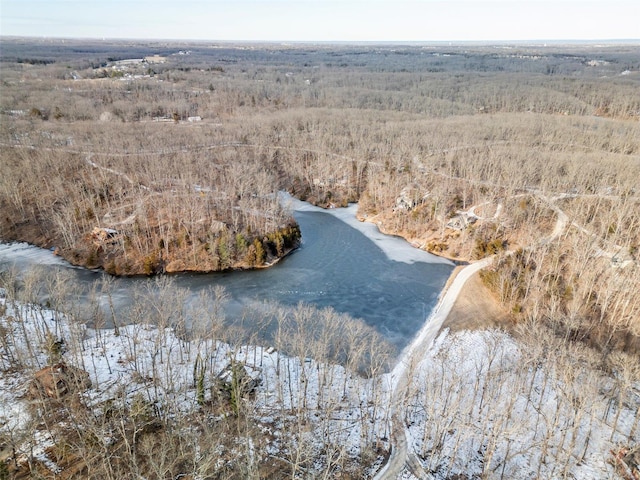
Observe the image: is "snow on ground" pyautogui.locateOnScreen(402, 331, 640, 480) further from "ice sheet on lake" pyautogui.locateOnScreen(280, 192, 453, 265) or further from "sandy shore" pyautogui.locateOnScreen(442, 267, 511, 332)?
"ice sheet on lake" pyautogui.locateOnScreen(280, 192, 453, 265)

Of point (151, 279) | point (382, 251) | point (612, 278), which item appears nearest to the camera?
point (612, 278)

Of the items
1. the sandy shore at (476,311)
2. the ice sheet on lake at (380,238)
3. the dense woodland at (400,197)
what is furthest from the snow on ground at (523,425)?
the ice sheet on lake at (380,238)

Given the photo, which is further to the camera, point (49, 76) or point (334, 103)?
point (49, 76)

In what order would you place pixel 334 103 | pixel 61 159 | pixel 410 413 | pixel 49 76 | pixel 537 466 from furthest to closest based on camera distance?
1. pixel 49 76
2. pixel 334 103
3. pixel 61 159
4. pixel 410 413
5. pixel 537 466

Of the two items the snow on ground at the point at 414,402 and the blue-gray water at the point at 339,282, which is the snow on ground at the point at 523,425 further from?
the blue-gray water at the point at 339,282

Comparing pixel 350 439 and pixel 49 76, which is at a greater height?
pixel 49 76

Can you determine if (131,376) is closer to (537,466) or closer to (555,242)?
(537,466)

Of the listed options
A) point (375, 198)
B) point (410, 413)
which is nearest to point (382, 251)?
point (375, 198)
